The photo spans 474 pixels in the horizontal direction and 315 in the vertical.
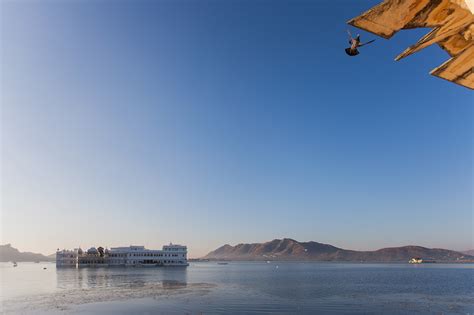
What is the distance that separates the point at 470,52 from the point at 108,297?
51.5m

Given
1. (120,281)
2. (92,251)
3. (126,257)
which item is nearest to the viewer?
(120,281)

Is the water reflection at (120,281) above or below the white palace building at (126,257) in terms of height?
above

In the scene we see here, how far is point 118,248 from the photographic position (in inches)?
6481

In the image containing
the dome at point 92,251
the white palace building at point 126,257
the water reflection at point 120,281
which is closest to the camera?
the water reflection at point 120,281

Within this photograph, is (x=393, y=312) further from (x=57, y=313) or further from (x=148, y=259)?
(x=148, y=259)

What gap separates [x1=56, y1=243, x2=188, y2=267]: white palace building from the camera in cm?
15438

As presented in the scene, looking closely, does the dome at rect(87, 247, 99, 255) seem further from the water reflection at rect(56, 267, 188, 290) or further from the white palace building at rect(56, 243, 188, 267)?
the water reflection at rect(56, 267, 188, 290)

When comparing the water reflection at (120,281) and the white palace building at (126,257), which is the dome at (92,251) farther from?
the water reflection at (120,281)

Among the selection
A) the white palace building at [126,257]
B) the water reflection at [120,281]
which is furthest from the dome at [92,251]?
the water reflection at [120,281]

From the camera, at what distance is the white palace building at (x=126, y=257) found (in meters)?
154

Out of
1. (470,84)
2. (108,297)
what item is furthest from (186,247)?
(470,84)

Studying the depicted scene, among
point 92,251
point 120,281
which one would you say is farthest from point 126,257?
point 120,281

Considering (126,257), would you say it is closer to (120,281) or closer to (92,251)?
(92,251)

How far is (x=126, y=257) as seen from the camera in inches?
6161
